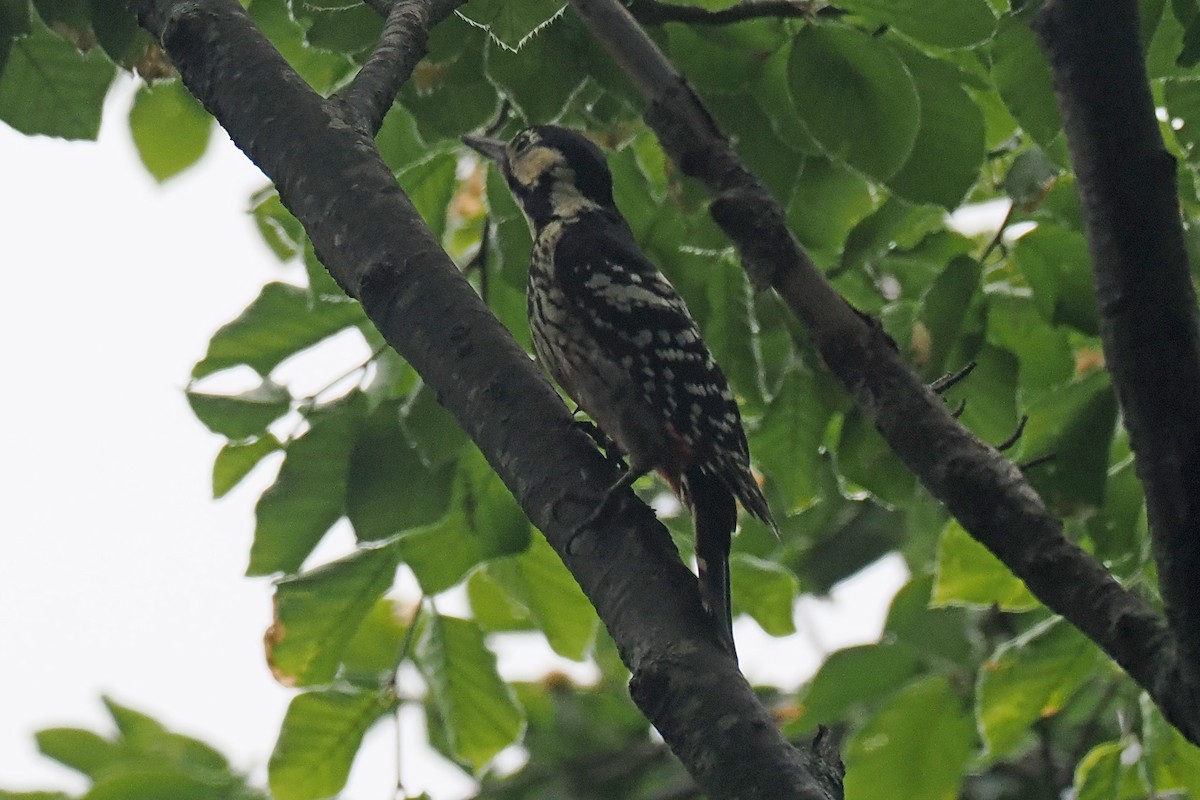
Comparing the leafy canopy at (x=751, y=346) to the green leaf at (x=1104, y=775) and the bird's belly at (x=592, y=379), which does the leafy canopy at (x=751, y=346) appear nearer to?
the green leaf at (x=1104, y=775)

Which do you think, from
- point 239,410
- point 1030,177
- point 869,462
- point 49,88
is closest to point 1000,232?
point 1030,177

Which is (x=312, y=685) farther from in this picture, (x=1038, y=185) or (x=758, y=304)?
(x=1038, y=185)

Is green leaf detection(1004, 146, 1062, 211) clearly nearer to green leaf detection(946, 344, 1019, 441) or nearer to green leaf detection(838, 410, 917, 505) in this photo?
green leaf detection(946, 344, 1019, 441)

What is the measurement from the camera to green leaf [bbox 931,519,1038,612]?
9.11 feet

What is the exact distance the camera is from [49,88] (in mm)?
2701

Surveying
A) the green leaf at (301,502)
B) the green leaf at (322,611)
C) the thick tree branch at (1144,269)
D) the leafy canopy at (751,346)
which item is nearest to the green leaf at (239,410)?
the leafy canopy at (751,346)

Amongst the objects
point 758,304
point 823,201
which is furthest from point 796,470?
point 823,201

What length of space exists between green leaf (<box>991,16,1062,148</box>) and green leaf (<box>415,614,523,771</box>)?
1.49 m

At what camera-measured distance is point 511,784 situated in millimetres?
4207

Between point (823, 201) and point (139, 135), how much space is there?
5.29ft

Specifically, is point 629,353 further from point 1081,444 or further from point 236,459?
point 1081,444

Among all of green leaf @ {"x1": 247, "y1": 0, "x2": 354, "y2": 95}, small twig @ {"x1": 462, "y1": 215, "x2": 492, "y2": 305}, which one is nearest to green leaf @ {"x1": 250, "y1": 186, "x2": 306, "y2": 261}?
green leaf @ {"x1": 247, "y1": 0, "x2": 354, "y2": 95}

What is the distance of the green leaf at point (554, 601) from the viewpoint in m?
2.99

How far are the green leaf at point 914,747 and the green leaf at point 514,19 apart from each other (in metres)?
1.65
